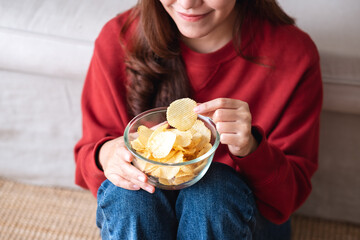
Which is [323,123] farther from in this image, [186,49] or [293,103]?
[186,49]

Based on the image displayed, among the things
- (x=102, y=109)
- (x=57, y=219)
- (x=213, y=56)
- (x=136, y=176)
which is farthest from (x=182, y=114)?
(x=57, y=219)

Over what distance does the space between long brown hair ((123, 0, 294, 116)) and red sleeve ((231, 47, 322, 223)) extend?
6.0 inches

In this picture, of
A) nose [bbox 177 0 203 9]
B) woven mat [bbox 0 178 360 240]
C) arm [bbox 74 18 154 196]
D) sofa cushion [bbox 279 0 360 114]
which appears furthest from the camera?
woven mat [bbox 0 178 360 240]

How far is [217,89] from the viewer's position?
105 centimetres

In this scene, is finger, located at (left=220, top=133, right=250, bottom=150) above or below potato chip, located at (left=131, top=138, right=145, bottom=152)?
above

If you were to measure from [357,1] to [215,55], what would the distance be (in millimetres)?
582

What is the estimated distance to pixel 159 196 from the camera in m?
0.91

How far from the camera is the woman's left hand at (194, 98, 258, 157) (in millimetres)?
787

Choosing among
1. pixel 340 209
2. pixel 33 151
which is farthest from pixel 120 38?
pixel 340 209

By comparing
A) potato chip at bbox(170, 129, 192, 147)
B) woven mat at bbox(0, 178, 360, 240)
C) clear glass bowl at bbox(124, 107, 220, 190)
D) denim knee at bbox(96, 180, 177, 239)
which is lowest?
woven mat at bbox(0, 178, 360, 240)

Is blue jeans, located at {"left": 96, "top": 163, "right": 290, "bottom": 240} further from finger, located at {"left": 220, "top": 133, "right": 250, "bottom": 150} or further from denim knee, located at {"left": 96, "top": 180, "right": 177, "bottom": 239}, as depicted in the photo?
finger, located at {"left": 220, "top": 133, "right": 250, "bottom": 150}

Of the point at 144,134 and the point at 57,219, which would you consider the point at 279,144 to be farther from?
the point at 57,219

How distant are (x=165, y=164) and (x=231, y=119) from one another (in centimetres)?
17

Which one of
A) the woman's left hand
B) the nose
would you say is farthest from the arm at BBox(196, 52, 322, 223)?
the nose
